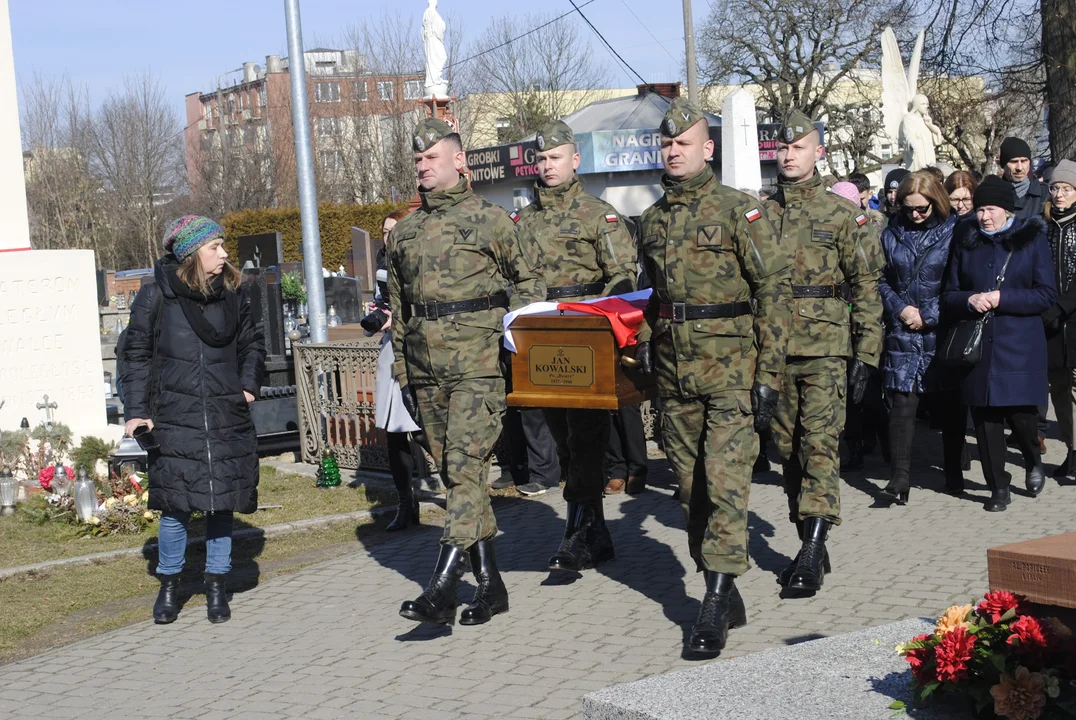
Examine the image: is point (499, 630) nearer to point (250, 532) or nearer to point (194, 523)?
point (250, 532)

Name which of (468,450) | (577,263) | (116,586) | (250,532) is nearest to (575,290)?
(577,263)

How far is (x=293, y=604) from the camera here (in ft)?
22.7

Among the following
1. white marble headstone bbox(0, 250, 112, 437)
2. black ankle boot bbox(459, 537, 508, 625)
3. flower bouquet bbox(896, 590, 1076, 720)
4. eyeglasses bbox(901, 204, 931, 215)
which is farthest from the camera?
white marble headstone bbox(0, 250, 112, 437)

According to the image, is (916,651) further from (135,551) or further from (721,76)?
(721,76)

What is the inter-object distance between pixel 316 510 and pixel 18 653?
3105 millimetres

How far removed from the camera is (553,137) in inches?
278

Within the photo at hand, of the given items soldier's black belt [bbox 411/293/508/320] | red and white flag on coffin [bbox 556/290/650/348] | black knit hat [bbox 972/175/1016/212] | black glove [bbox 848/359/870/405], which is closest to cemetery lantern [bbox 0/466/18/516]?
soldier's black belt [bbox 411/293/508/320]

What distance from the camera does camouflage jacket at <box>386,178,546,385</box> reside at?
6020 mm

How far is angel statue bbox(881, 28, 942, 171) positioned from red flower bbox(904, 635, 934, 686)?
13435 mm

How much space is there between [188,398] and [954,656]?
4.12 m

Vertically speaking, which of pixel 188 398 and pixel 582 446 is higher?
pixel 188 398

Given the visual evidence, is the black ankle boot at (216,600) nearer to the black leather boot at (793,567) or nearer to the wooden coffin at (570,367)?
the wooden coffin at (570,367)

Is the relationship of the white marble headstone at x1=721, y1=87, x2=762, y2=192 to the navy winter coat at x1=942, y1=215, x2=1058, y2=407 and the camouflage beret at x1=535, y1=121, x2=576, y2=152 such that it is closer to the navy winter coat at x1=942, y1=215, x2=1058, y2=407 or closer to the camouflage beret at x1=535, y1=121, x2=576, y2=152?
the navy winter coat at x1=942, y1=215, x2=1058, y2=407

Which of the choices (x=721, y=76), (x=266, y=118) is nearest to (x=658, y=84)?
(x=721, y=76)
